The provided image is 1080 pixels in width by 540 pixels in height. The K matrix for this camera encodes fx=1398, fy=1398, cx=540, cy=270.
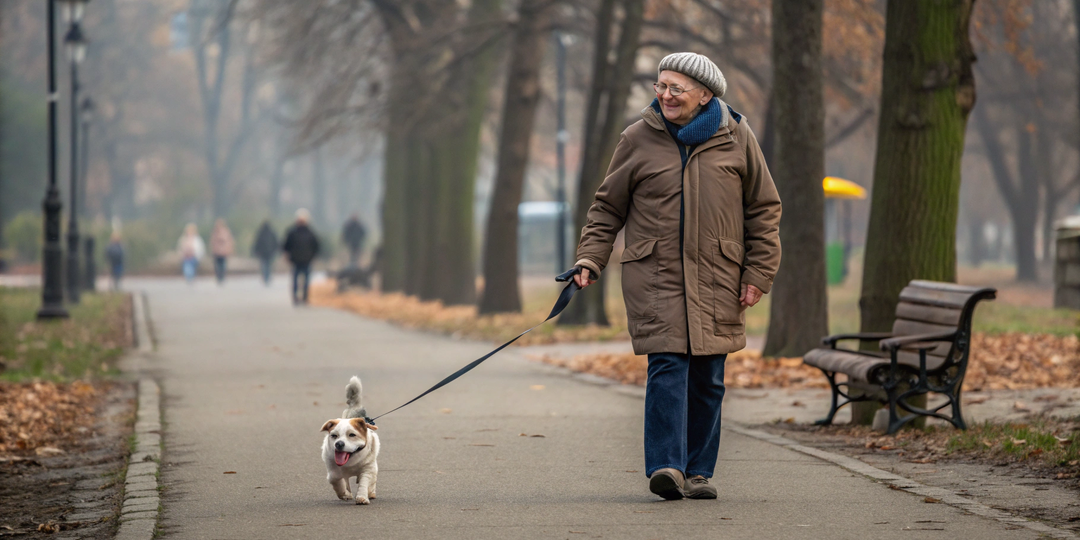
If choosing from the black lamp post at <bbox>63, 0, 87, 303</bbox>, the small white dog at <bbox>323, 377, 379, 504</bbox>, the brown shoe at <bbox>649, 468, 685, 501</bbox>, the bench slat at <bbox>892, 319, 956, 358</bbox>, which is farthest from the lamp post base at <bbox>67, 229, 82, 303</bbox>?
the brown shoe at <bbox>649, 468, 685, 501</bbox>

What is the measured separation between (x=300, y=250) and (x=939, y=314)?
19.6 meters

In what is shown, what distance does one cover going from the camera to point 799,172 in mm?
12461

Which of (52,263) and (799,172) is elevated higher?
(799,172)

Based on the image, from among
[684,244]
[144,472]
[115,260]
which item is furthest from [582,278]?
[115,260]

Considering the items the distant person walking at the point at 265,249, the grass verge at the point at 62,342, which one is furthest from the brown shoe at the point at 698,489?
the distant person walking at the point at 265,249

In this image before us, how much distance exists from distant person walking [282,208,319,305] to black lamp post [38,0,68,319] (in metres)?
6.35

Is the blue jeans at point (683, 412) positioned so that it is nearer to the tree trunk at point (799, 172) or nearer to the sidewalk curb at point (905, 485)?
the sidewalk curb at point (905, 485)

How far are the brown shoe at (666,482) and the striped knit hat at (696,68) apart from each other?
5.42 ft

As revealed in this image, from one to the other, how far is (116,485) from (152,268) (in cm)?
4197

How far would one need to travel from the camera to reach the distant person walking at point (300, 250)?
26.3 m

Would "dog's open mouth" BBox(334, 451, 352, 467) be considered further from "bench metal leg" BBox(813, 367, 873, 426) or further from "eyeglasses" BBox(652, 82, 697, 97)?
"bench metal leg" BBox(813, 367, 873, 426)

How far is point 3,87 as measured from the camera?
47438 millimetres

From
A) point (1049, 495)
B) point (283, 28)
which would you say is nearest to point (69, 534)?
point (1049, 495)

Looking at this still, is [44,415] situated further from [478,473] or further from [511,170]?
[511,170]
